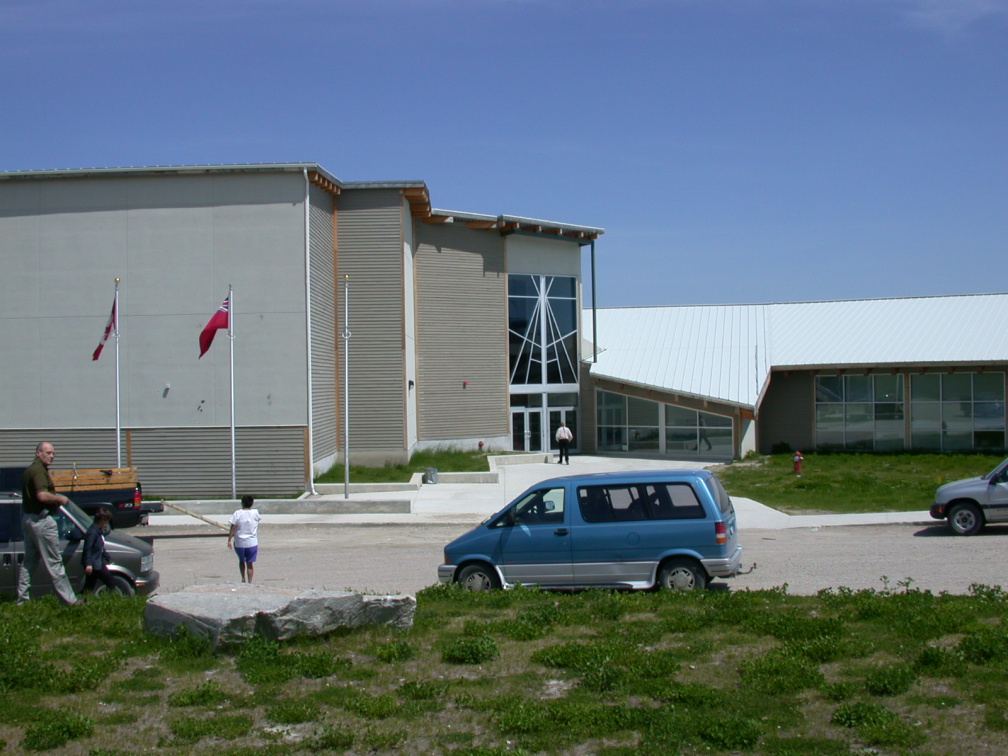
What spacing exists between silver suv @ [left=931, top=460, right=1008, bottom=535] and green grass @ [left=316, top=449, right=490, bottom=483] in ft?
50.1

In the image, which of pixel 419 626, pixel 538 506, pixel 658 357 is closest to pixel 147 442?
pixel 538 506

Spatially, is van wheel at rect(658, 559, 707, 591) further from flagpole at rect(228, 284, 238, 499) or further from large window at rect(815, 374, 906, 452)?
large window at rect(815, 374, 906, 452)

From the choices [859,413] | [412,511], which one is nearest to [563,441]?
[859,413]

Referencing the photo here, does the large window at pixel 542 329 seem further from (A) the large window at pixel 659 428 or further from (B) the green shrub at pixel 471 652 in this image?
(B) the green shrub at pixel 471 652

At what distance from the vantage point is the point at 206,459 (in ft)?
83.0

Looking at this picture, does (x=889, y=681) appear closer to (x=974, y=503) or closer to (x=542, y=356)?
(x=974, y=503)

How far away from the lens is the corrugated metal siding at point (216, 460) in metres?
25.3

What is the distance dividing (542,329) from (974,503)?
2242cm

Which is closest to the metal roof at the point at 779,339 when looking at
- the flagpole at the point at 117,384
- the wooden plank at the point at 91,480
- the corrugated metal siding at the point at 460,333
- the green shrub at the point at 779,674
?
the corrugated metal siding at the point at 460,333

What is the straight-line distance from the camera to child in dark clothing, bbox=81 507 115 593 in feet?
36.8

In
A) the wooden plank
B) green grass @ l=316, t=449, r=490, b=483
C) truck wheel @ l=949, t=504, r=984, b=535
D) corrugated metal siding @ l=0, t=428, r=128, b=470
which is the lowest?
truck wheel @ l=949, t=504, r=984, b=535

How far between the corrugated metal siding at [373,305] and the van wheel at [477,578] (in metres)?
19.2

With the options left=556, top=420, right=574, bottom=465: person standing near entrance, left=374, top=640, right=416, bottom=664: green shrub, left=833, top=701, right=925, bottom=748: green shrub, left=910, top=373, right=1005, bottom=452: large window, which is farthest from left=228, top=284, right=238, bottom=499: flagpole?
left=910, top=373, right=1005, bottom=452: large window

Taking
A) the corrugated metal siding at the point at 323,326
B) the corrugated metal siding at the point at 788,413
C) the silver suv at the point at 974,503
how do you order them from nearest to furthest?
the silver suv at the point at 974,503
the corrugated metal siding at the point at 323,326
the corrugated metal siding at the point at 788,413
